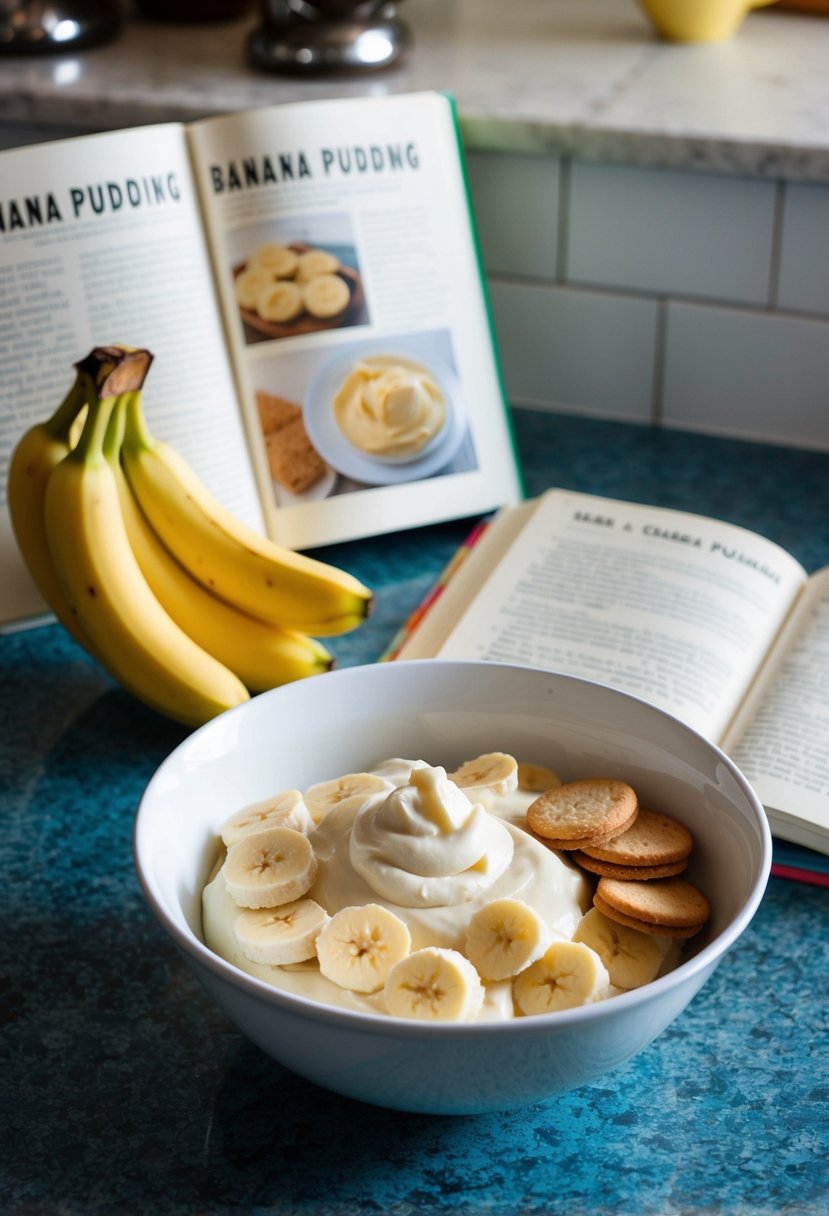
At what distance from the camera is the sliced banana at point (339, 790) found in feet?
2.34

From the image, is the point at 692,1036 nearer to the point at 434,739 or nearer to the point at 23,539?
the point at 434,739

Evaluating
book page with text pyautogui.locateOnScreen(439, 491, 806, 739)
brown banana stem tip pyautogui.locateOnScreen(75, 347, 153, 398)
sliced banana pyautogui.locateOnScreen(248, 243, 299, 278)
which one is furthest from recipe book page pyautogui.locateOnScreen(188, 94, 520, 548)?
brown banana stem tip pyautogui.locateOnScreen(75, 347, 153, 398)

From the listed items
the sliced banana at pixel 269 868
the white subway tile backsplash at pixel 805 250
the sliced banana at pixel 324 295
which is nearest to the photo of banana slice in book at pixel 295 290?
the sliced banana at pixel 324 295

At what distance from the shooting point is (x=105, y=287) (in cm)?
102

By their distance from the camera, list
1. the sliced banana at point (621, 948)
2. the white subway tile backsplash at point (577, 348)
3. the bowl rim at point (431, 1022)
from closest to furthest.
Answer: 1. the bowl rim at point (431, 1022)
2. the sliced banana at point (621, 948)
3. the white subway tile backsplash at point (577, 348)

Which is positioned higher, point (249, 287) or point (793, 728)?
point (249, 287)

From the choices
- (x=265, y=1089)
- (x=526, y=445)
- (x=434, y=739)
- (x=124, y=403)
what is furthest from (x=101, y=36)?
(x=265, y=1089)

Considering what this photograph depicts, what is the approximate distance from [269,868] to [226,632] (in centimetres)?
30

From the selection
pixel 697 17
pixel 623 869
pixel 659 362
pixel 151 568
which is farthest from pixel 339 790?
pixel 697 17

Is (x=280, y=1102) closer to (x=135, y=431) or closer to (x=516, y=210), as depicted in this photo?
(x=135, y=431)

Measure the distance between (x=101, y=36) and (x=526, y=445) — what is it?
2.22 ft

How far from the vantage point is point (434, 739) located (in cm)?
79

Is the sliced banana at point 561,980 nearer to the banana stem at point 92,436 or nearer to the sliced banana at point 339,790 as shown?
the sliced banana at point 339,790

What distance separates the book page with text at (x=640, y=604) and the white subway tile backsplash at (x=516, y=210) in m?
0.37
